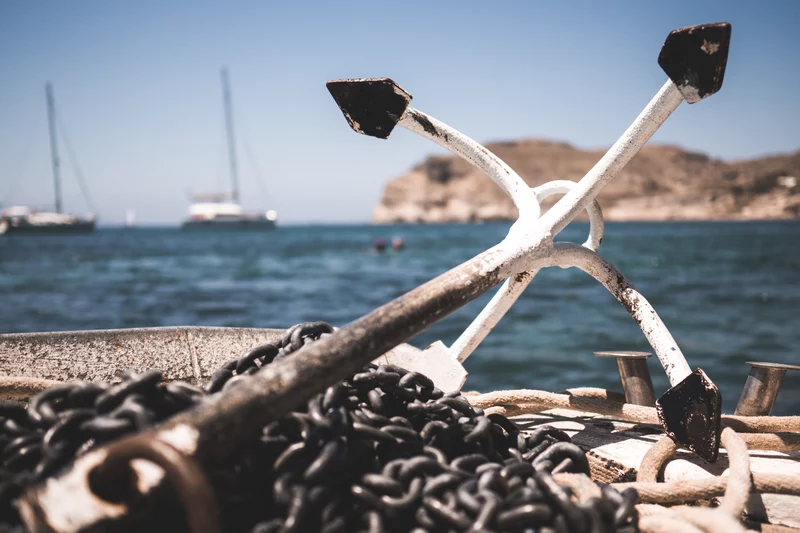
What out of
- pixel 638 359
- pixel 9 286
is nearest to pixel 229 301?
pixel 9 286

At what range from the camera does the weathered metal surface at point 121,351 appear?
2416 mm

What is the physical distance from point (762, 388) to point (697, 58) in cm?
126

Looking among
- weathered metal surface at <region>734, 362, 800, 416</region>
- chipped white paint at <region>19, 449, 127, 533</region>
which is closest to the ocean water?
weathered metal surface at <region>734, 362, 800, 416</region>

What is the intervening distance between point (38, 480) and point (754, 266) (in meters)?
27.4

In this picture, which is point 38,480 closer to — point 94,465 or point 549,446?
point 94,465

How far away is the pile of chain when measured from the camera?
119cm

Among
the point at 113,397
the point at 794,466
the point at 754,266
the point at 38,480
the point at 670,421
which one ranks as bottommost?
the point at 754,266

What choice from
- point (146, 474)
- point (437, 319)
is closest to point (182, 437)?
point (146, 474)

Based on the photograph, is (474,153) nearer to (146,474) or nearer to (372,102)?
(372,102)

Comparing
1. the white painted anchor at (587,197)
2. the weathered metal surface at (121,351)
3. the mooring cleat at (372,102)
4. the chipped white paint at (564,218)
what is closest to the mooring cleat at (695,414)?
the white painted anchor at (587,197)

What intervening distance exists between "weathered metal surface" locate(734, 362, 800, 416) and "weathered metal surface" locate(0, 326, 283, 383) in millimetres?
1897

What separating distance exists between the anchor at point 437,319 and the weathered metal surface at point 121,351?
3.18 ft

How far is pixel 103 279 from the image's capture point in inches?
842

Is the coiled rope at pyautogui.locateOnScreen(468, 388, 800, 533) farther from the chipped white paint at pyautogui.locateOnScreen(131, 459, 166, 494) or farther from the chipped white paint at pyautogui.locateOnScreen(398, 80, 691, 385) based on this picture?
the chipped white paint at pyautogui.locateOnScreen(131, 459, 166, 494)
